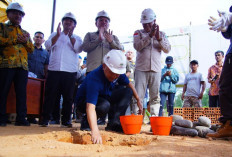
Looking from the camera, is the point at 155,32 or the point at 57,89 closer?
the point at 155,32

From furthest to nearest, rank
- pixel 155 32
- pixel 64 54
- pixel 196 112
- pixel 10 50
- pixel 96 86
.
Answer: pixel 196 112
pixel 64 54
pixel 155 32
pixel 10 50
pixel 96 86

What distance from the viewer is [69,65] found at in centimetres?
385

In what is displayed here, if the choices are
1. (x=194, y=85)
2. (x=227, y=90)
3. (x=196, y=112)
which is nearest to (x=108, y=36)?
(x=227, y=90)

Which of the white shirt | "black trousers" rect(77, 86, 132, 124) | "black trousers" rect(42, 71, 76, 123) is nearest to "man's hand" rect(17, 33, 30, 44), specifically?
the white shirt

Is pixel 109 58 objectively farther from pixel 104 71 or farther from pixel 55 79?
pixel 55 79

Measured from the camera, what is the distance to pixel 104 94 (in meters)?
2.96

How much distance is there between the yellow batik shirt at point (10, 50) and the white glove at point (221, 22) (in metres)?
2.83

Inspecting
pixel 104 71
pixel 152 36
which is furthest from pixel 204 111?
pixel 104 71

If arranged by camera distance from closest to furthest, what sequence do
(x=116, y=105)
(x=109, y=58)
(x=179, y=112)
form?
(x=109, y=58) < (x=116, y=105) < (x=179, y=112)

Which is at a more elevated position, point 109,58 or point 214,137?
point 109,58

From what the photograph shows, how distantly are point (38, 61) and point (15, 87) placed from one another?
1.39 metres

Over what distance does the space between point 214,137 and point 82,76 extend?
4.08 m

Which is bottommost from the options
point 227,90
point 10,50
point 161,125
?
point 161,125

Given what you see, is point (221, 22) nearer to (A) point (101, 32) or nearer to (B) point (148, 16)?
(B) point (148, 16)
